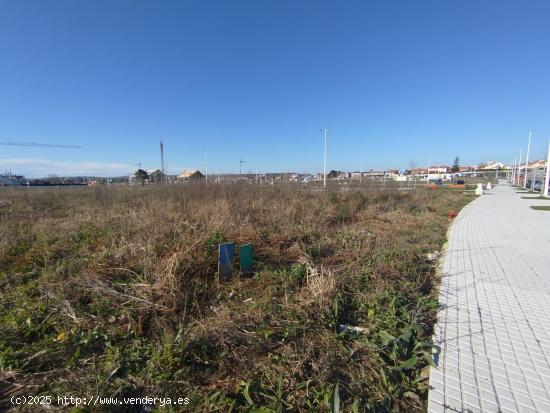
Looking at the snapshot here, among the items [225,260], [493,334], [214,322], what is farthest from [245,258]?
[493,334]

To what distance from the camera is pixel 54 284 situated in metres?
3.52

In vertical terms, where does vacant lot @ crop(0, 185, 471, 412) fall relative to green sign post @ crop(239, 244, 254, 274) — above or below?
below

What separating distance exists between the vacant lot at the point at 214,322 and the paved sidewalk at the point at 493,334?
0.68 feet

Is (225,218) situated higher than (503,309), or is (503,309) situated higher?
(225,218)

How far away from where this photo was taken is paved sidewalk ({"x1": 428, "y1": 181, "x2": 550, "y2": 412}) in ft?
6.40

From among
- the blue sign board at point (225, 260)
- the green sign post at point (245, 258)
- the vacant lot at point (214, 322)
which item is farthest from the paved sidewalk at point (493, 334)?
the blue sign board at point (225, 260)

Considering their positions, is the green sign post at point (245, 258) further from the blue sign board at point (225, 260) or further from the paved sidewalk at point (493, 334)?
the paved sidewalk at point (493, 334)

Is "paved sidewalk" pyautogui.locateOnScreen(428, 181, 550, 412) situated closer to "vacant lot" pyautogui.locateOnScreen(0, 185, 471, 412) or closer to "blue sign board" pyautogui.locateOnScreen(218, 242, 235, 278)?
"vacant lot" pyautogui.locateOnScreen(0, 185, 471, 412)

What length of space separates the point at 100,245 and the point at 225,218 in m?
2.81

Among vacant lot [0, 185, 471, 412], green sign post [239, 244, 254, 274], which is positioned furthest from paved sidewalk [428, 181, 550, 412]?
green sign post [239, 244, 254, 274]

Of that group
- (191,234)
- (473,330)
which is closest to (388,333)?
(473,330)

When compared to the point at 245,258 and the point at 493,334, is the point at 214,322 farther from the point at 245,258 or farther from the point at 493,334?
the point at 493,334

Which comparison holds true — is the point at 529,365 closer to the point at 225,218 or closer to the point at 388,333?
the point at 388,333

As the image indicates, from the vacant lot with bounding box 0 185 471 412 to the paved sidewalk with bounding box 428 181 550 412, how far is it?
0.68 ft
